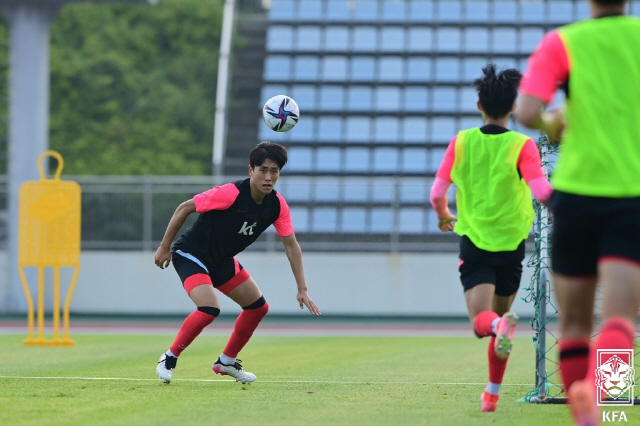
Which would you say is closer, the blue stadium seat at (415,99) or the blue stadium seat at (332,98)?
the blue stadium seat at (415,99)

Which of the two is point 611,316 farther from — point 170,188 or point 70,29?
point 70,29

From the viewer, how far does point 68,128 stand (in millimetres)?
33781

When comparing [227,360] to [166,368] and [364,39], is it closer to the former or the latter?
[166,368]

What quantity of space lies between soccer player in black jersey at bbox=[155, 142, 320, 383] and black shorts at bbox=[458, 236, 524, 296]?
6.09 ft

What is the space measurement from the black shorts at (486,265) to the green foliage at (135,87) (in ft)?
84.2

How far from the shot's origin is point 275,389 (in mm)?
7598

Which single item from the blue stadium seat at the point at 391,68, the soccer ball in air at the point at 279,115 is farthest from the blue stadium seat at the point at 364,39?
the soccer ball in air at the point at 279,115

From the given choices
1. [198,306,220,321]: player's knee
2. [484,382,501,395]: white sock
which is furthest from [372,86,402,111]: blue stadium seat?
[484,382,501,395]: white sock

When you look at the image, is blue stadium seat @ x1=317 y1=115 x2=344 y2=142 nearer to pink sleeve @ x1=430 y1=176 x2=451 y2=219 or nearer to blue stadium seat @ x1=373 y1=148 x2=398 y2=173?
blue stadium seat @ x1=373 y1=148 x2=398 y2=173

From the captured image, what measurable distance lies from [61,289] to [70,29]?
17.3 m

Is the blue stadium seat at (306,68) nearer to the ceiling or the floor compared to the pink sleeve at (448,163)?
nearer to the ceiling

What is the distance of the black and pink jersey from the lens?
26.0ft

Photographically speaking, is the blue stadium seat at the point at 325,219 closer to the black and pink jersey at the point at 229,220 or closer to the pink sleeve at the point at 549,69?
the black and pink jersey at the point at 229,220

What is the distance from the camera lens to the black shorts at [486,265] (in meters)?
6.05
